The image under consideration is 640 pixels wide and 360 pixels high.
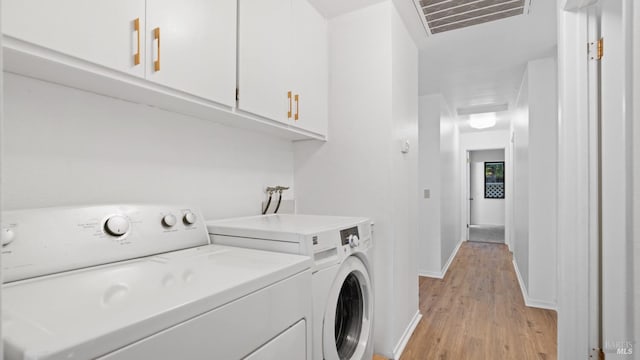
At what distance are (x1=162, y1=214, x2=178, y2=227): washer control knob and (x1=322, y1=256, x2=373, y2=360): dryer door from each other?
0.77m

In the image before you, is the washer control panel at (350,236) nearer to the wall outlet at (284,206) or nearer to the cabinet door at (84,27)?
the wall outlet at (284,206)

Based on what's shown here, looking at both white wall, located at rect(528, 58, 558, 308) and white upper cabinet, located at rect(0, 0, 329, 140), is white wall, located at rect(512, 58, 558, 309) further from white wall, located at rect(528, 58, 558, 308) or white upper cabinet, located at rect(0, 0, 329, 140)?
white upper cabinet, located at rect(0, 0, 329, 140)

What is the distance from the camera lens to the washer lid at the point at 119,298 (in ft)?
1.72

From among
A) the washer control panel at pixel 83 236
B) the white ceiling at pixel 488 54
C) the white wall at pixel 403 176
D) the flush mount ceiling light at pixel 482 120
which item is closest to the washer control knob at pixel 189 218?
the washer control panel at pixel 83 236

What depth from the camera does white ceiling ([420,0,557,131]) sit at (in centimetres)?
233

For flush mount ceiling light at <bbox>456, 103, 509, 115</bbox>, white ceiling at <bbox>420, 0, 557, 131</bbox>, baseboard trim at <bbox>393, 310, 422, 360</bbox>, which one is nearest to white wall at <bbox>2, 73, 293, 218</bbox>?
baseboard trim at <bbox>393, 310, 422, 360</bbox>

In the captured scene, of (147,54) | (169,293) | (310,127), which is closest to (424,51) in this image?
(310,127)

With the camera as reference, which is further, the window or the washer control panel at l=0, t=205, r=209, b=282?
the window

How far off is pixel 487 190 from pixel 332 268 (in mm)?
8754

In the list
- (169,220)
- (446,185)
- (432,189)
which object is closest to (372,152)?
(169,220)

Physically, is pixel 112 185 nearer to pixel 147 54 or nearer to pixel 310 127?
pixel 147 54

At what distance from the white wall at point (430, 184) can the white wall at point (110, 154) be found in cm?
279

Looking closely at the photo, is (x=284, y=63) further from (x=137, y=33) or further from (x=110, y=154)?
(x=110, y=154)

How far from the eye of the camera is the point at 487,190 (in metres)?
8.69
